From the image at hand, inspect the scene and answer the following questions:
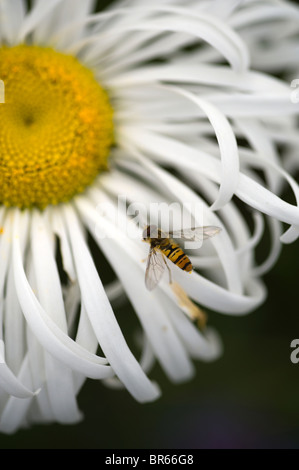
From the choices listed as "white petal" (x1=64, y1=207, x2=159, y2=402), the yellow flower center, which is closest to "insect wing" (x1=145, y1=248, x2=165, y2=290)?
"white petal" (x1=64, y1=207, x2=159, y2=402)

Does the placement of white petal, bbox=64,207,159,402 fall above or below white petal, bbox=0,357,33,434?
above

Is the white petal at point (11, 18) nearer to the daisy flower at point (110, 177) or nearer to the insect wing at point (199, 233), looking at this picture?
the daisy flower at point (110, 177)

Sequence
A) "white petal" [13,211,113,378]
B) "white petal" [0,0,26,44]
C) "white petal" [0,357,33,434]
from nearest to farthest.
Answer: "white petal" [13,211,113,378], "white petal" [0,357,33,434], "white petal" [0,0,26,44]

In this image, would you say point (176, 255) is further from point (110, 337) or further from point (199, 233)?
point (110, 337)

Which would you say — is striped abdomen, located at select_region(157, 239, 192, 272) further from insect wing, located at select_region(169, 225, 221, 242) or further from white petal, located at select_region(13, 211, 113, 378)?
white petal, located at select_region(13, 211, 113, 378)

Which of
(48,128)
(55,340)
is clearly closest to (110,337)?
(55,340)

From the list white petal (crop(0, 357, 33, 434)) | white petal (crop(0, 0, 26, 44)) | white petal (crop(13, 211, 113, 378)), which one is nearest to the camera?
white petal (crop(13, 211, 113, 378))
